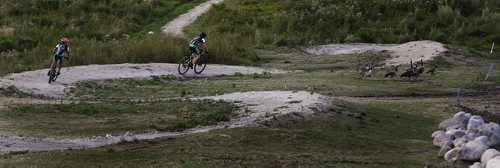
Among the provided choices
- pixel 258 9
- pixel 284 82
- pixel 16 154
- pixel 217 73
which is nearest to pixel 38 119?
pixel 16 154

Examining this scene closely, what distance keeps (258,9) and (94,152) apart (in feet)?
118

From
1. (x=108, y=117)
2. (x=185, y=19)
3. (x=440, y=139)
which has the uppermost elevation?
(x=185, y=19)

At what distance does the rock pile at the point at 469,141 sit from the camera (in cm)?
1381

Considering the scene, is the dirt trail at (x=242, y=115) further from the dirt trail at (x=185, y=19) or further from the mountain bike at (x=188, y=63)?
the dirt trail at (x=185, y=19)

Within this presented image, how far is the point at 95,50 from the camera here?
33375 mm

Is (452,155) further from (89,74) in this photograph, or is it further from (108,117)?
(89,74)

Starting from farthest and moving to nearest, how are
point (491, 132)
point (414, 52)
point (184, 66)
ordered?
point (414, 52), point (184, 66), point (491, 132)

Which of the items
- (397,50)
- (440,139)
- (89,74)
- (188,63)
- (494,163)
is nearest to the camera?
(494,163)

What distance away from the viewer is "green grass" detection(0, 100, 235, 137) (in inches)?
670

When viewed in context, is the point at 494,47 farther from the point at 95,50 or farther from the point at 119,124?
the point at 119,124

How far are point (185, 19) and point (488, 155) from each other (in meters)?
36.8

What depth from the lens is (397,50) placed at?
3791 centimetres

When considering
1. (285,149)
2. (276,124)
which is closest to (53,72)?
(276,124)

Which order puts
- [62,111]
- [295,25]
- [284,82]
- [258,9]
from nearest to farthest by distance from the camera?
[62,111]
[284,82]
[295,25]
[258,9]
